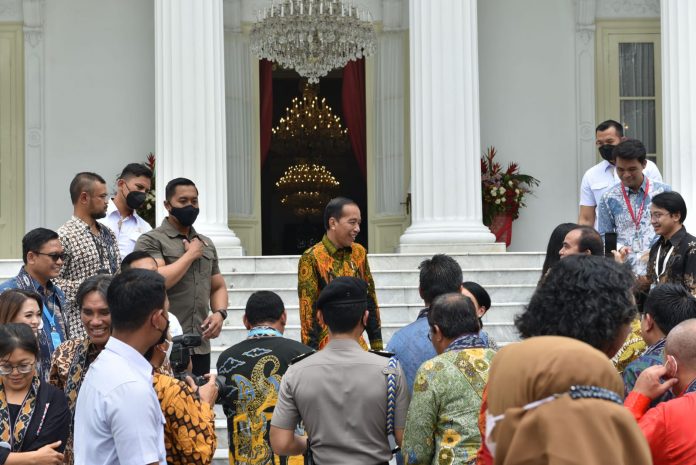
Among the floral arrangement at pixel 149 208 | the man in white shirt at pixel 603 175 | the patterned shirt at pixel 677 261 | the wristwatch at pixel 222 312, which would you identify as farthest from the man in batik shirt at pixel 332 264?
the floral arrangement at pixel 149 208

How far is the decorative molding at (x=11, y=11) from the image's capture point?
15.7m

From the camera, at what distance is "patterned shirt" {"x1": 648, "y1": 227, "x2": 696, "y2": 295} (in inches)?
256

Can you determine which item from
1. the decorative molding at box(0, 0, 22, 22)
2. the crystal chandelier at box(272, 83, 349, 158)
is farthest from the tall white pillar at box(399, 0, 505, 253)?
the crystal chandelier at box(272, 83, 349, 158)

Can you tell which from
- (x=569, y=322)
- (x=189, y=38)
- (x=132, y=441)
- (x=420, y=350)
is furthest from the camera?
(x=189, y=38)

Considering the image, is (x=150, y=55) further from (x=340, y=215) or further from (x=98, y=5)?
(x=340, y=215)

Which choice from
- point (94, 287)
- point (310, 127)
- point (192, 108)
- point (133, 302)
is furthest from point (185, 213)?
point (310, 127)

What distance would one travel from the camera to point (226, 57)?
51.4 feet

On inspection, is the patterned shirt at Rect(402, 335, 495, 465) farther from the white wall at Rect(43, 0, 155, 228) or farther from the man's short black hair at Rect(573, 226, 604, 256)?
the white wall at Rect(43, 0, 155, 228)

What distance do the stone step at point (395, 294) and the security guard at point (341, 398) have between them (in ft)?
20.8

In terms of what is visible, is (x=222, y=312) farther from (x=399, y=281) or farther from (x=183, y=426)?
(x=399, y=281)

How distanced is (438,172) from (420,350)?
303 inches

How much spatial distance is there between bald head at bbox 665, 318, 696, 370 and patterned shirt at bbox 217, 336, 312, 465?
2169 mm

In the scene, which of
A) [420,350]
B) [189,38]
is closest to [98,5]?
[189,38]

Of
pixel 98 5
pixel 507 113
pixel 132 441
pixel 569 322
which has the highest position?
pixel 98 5
